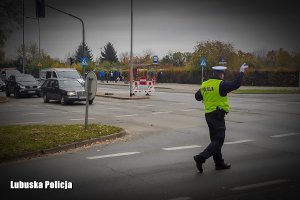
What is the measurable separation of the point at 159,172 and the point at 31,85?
83.8ft

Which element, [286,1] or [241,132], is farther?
[286,1]

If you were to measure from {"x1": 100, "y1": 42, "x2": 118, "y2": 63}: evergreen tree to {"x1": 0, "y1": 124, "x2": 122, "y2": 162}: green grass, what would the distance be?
10233 centimetres

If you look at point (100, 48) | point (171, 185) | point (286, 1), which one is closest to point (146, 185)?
point (171, 185)

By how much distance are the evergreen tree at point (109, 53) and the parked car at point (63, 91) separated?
290 feet

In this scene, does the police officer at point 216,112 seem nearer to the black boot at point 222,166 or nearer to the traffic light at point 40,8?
the black boot at point 222,166

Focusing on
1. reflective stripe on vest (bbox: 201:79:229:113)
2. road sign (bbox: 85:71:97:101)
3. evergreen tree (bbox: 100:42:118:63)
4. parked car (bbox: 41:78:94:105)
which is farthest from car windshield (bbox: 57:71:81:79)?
evergreen tree (bbox: 100:42:118:63)

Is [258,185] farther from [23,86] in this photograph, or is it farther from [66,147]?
[23,86]

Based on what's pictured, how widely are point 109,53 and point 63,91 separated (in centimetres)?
9180

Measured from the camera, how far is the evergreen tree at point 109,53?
11419 centimetres

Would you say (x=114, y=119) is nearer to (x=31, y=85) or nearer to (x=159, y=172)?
(x=159, y=172)

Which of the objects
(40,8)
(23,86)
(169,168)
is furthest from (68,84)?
(169,168)

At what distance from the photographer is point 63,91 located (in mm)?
23844

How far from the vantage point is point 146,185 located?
665 centimetres

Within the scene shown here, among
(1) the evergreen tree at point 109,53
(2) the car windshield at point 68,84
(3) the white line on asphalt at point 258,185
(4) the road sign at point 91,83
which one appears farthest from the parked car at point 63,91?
(1) the evergreen tree at point 109,53
